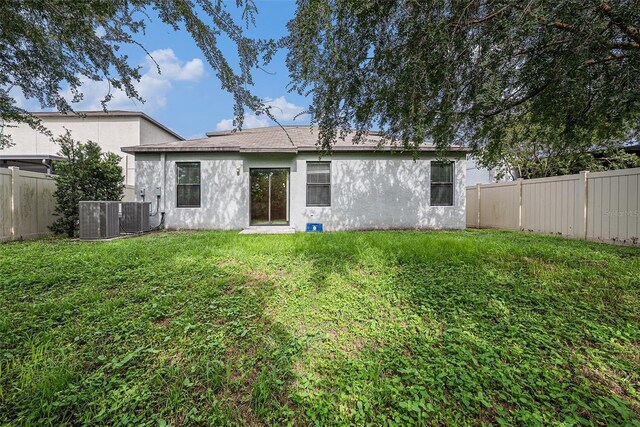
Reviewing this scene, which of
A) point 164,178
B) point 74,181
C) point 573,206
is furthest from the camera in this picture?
point 164,178

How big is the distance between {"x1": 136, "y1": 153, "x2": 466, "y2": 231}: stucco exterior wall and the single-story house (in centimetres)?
3

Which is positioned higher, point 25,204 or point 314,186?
point 314,186

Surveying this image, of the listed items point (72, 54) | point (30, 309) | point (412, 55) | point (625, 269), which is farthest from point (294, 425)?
point (625, 269)

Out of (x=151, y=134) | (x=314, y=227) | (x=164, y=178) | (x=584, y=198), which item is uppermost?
(x=151, y=134)

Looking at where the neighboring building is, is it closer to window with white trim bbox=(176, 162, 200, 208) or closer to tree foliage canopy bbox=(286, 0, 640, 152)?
window with white trim bbox=(176, 162, 200, 208)

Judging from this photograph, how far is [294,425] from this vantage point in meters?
1.77

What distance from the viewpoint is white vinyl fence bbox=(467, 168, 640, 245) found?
19.7 feet

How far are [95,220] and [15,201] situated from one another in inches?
79.0

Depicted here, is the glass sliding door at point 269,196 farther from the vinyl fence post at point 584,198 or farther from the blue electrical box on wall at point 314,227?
the vinyl fence post at point 584,198

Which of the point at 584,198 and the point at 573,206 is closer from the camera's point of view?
the point at 584,198

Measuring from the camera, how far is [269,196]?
9.86 metres

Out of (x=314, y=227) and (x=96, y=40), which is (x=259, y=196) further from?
(x=96, y=40)

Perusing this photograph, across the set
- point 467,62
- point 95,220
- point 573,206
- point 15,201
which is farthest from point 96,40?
point 573,206

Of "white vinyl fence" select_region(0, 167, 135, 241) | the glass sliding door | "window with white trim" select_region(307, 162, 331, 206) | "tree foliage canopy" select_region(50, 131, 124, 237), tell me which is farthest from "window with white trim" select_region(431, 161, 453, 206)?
"white vinyl fence" select_region(0, 167, 135, 241)
